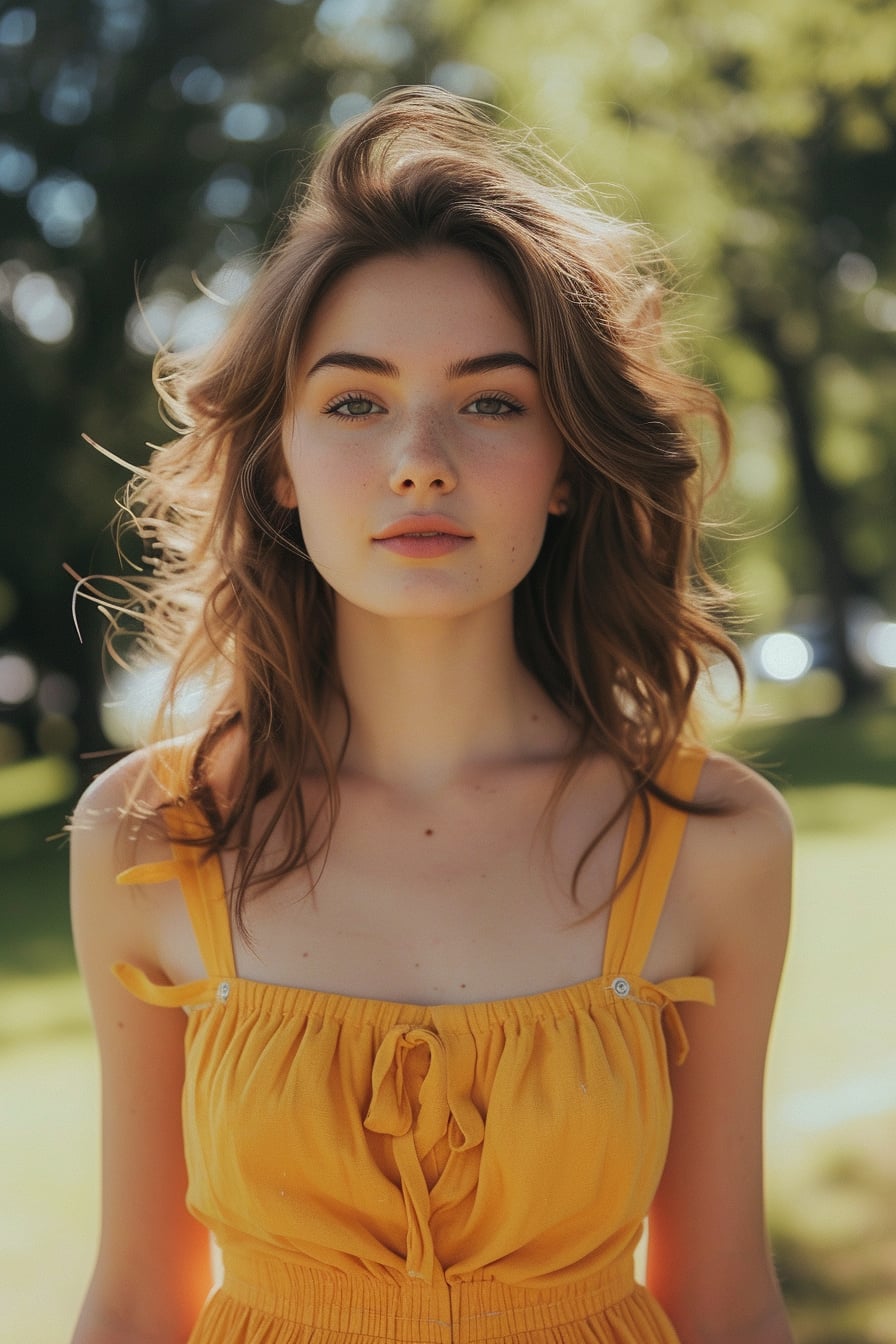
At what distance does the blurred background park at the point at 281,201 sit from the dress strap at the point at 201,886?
4468mm

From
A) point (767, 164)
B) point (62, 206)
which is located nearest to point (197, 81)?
point (62, 206)

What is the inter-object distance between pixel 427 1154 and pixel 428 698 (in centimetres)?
68

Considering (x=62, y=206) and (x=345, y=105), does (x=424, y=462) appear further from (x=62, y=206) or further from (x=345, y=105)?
(x=62, y=206)

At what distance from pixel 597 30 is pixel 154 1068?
14284 mm

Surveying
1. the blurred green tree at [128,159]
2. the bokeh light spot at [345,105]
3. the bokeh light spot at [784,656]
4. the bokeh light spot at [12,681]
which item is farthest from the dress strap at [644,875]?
the bokeh light spot at [784,656]

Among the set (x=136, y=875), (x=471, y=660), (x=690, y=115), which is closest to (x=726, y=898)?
(x=471, y=660)

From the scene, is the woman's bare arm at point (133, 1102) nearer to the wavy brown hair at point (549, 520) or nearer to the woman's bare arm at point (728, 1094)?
the wavy brown hair at point (549, 520)

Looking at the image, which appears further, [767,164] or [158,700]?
[767,164]

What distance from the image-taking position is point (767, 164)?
17.9 m

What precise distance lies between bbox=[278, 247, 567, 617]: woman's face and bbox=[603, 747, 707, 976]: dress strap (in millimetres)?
402

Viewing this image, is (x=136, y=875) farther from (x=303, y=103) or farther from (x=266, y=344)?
(x=303, y=103)

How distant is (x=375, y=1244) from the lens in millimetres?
1956

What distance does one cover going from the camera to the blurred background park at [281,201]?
27.7 ft

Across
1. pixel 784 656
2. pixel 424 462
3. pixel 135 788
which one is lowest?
pixel 135 788
